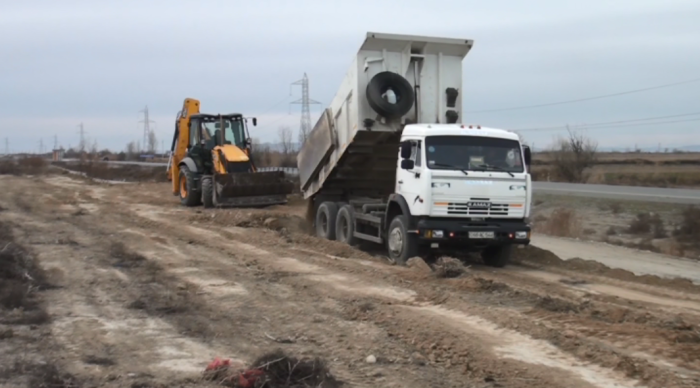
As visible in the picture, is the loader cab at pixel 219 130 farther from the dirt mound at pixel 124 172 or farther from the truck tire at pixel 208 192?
the dirt mound at pixel 124 172

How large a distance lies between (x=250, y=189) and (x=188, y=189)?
9.75 feet

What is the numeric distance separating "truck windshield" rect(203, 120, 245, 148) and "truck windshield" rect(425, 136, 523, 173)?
12282mm

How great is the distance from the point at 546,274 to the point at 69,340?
8.23m

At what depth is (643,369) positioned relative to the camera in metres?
6.61

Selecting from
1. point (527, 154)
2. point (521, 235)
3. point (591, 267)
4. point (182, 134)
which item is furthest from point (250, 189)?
point (591, 267)

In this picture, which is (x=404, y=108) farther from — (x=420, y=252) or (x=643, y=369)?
(x=643, y=369)

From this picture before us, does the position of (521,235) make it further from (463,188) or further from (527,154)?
(527,154)

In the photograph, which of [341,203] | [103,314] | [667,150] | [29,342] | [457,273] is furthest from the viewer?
[667,150]

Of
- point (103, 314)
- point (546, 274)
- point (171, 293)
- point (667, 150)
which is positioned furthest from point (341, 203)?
point (667, 150)

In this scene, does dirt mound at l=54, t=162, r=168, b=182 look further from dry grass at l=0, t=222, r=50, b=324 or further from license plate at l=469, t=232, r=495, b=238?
license plate at l=469, t=232, r=495, b=238

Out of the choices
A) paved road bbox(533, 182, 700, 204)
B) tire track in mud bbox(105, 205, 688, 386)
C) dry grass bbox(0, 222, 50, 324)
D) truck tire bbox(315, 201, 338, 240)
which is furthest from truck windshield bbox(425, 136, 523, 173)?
paved road bbox(533, 182, 700, 204)

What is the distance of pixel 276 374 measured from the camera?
611 centimetres

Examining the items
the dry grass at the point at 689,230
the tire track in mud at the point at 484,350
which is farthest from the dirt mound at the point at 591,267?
the dry grass at the point at 689,230

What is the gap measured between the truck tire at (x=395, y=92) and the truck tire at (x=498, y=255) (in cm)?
312
